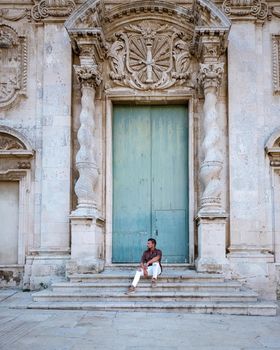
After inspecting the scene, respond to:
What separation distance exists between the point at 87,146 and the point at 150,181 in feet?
6.46

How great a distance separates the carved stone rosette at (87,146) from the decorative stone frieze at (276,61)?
4147 mm

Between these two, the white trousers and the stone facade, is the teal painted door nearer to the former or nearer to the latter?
the stone facade

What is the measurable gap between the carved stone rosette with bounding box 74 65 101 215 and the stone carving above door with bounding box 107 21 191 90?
2.88 ft

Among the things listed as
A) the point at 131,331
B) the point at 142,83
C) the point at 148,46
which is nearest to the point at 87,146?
the point at 142,83

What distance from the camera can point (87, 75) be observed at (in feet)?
39.8

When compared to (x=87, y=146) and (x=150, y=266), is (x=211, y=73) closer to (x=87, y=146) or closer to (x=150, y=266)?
(x=87, y=146)

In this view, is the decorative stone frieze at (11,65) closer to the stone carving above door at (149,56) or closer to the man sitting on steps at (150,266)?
the stone carving above door at (149,56)

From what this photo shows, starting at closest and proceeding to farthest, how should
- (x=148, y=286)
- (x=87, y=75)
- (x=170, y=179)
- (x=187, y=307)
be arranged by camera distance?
(x=187, y=307) → (x=148, y=286) → (x=87, y=75) → (x=170, y=179)

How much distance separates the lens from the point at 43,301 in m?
9.99

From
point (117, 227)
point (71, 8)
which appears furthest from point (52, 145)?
point (71, 8)

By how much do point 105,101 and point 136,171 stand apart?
73.1 inches

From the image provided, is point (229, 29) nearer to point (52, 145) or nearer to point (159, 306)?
point (52, 145)

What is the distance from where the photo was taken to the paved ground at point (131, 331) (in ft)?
22.2

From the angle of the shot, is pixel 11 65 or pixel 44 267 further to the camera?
pixel 11 65
